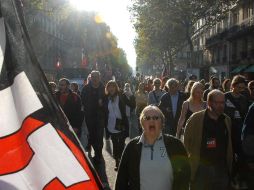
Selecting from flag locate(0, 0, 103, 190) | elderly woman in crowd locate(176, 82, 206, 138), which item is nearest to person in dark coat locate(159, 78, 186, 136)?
elderly woman in crowd locate(176, 82, 206, 138)

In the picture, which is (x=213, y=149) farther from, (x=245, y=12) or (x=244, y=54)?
(x=244, y=54)

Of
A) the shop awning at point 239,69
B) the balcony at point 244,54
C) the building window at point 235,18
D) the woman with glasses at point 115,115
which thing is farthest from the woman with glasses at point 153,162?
the building window at point 235,18

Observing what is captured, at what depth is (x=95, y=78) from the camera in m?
8.65

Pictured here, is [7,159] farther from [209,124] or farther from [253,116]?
[253,116]

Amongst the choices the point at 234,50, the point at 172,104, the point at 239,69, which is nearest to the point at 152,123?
the point at 172,104

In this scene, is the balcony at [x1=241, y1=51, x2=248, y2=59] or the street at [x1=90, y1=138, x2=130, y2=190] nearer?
the street at [x1=90, y1=138, x2=130, y2=190]

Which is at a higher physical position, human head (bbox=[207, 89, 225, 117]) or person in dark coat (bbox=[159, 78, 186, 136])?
human head (bbox=[207, 89, 225, 117])

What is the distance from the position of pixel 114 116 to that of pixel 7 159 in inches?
251

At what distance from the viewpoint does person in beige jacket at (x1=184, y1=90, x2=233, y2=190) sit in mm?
4656

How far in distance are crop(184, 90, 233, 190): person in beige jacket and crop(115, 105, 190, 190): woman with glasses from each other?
97 centimetres

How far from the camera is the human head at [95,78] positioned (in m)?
8.55

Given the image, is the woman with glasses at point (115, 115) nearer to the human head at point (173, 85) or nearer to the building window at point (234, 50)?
the human head at point (173, 85)

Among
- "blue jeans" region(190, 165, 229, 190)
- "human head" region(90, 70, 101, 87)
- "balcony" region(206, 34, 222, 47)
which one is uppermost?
"balcony" region(206, 34, 222, 47)

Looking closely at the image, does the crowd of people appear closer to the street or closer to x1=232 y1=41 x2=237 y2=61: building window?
the street
